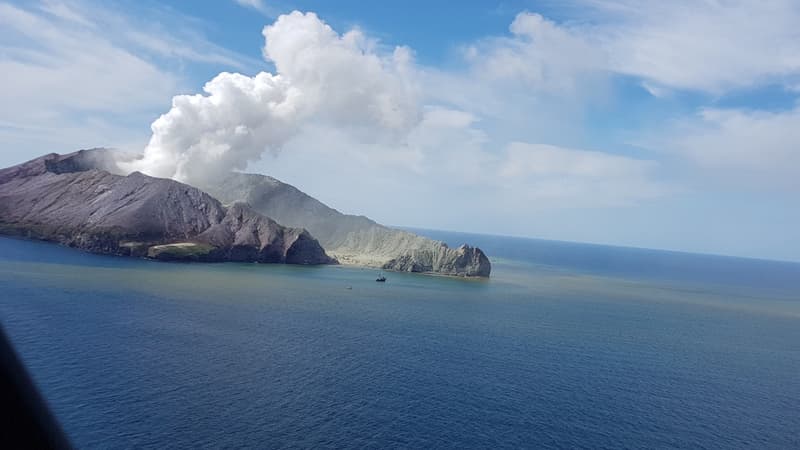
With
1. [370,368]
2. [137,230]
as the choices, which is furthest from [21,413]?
[137,230]

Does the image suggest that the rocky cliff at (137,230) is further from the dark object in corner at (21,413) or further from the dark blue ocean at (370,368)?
the dark object in corner at (21,413)

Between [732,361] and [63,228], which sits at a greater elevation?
[63,228]

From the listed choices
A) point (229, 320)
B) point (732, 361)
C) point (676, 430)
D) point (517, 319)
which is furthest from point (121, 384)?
point (732, 361)

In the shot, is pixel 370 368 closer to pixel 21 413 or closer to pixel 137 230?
pixel 21 413

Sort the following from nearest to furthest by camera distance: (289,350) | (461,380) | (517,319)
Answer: (461,380), (289,350), (517,319)

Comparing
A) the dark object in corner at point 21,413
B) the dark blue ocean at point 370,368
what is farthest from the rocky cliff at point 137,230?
the dark object in corner at point 21,413

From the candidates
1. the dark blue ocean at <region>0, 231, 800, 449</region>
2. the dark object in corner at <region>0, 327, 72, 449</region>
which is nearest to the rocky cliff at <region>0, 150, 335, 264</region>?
the dark blue ocean at <region>0, 231, 800, 449</region>

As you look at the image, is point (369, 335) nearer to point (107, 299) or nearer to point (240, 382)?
point (240, 382)

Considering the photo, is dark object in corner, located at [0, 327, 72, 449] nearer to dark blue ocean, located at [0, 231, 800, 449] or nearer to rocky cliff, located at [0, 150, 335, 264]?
dark blue ocean, located at [0, 231, 800, 449]

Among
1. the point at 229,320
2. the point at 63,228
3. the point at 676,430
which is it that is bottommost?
the point at 676,430
